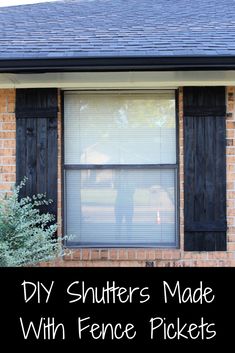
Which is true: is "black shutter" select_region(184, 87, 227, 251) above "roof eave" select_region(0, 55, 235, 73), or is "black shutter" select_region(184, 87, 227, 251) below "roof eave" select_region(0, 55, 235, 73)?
below

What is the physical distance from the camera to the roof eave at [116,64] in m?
4.15

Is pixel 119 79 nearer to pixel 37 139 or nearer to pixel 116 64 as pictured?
pixel 116 64

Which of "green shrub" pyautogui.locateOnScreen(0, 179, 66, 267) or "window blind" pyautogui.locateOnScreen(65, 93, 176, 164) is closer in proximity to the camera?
"green shrub" pyautogui.locateOnScreen(0, 179, 66, 267)

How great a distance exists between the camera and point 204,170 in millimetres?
4773

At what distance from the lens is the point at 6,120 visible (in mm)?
4879

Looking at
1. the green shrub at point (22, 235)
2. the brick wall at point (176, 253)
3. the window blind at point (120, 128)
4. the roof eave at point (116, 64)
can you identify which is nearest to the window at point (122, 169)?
the window blind at point (120, 128)

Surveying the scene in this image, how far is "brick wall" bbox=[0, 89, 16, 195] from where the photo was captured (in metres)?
4.88

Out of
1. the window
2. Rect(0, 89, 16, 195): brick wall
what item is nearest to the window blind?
the window

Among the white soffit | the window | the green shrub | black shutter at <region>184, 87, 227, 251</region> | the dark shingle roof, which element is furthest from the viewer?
the window

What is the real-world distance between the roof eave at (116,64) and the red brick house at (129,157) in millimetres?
415

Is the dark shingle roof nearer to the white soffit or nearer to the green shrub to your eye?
the white soffit

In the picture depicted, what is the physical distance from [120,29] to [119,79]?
0.81 m

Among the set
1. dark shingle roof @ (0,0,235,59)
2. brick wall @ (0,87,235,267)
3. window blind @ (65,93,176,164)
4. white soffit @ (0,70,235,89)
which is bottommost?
brick wall @ (0,87,235,267)

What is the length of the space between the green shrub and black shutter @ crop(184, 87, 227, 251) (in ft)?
4.58
